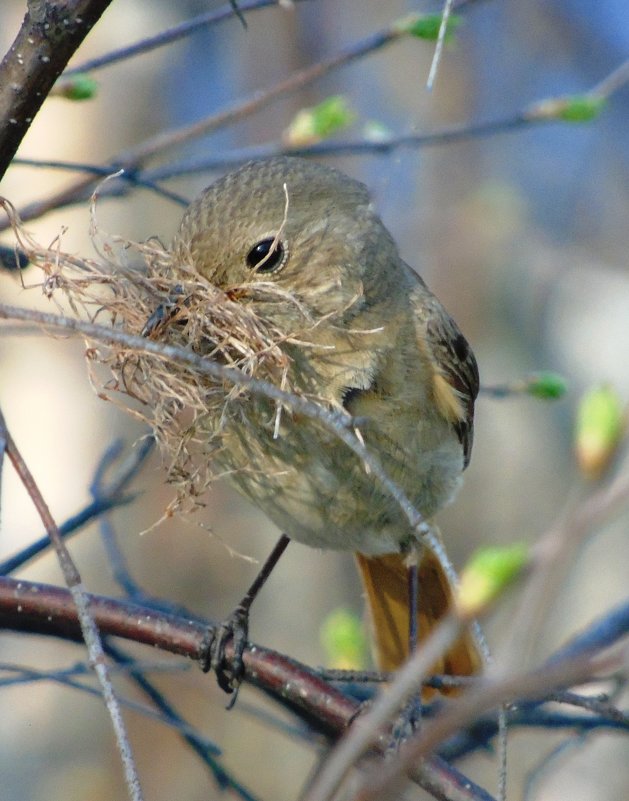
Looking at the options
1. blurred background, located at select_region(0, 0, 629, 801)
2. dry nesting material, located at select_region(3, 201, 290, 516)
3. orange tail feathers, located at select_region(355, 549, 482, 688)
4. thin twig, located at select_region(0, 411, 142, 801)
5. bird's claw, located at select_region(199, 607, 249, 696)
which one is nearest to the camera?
thin twig, located at select_region(0, 411, 142, 801)

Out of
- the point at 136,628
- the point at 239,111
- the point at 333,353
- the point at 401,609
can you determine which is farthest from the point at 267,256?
the point at 401,609

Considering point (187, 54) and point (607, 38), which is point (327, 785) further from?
point (607, 38)

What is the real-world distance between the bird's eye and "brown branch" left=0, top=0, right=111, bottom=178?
94 cm

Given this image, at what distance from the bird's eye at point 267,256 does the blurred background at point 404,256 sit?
7.06ft

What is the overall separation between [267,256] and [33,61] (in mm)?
965

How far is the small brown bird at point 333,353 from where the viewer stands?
2.66 metres

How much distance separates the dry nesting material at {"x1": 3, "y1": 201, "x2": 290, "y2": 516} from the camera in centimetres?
229

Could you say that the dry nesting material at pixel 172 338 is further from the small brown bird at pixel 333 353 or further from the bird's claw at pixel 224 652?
the bird's claw at pixel 224 652

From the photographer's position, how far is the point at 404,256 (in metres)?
8.01

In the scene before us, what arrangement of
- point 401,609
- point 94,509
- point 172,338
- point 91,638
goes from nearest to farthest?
point 91,638 → point 172,338 → point 94,509 → point 401,609

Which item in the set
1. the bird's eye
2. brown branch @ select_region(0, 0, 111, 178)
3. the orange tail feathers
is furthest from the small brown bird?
brown branch @ select_region(0, 0, 111, 178)

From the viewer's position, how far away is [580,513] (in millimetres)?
860

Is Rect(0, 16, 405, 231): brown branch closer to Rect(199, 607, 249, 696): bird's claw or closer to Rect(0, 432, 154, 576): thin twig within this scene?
Rect(0, 432, 154, 576): thin twig

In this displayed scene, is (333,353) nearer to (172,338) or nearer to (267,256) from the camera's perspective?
(267,256)
